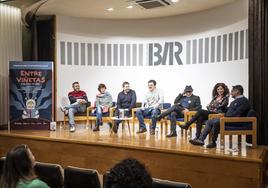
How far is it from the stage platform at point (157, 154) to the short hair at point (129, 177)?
2.98 meters

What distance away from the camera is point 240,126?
4.85 meters

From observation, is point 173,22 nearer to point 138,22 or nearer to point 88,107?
point 138,22

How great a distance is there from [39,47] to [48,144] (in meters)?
3.51

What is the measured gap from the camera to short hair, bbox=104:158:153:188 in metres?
1.41

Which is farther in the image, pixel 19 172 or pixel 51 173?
pixel 51 173

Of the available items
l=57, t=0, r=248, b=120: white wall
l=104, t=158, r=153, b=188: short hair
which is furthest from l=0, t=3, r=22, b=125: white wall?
l=104, t=158, r=153, b=188: short hair

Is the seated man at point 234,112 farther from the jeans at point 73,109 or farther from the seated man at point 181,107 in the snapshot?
the jeans at point 73,109

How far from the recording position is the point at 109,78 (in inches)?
349

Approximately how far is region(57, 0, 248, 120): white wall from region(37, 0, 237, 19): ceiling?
0.31 meters

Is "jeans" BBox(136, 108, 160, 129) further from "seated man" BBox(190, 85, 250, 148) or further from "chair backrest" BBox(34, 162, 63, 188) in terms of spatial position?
"chair backrest" BBox(34, 162, 63, 188)

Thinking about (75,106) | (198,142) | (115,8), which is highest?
(115,8)

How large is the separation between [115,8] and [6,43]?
262 centimetres

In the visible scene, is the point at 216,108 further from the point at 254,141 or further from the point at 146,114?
the point at 146,114

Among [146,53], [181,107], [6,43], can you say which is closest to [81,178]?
[181,107]
